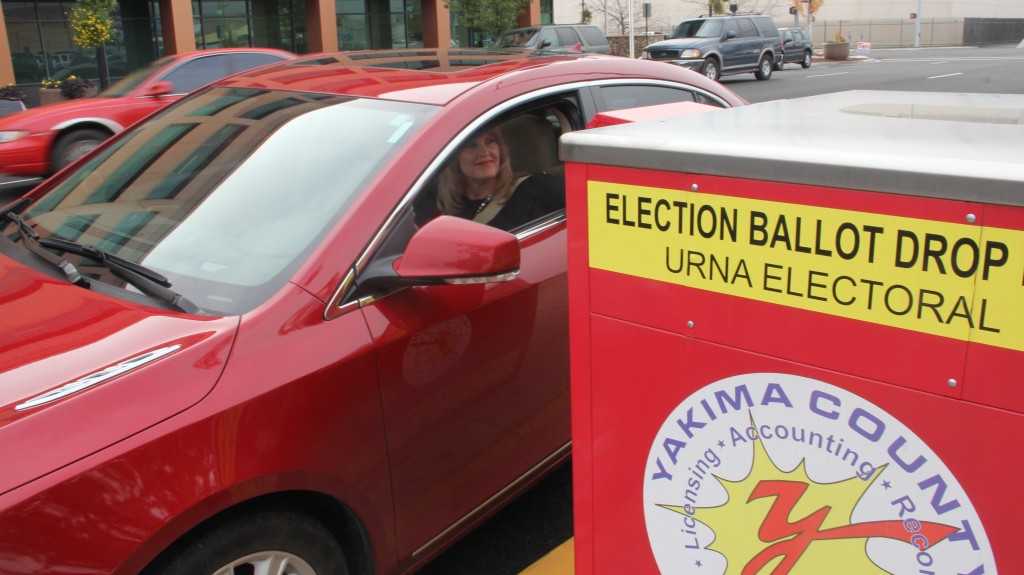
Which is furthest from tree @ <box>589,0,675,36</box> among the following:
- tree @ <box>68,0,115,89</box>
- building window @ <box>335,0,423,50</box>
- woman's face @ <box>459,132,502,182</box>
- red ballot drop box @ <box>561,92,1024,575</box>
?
red ballot drop box @ <box>561,92,1024,575</box>

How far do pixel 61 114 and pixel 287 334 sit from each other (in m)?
8.80

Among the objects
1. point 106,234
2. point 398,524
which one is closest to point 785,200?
point 398,524

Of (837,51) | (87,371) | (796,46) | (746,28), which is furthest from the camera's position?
(837,51)

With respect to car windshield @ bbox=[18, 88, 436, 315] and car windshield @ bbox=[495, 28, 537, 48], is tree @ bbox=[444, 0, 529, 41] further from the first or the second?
car windshield @ bbox=[18, 88, 436, 315]

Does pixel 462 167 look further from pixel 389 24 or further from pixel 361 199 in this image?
pixel 389 24

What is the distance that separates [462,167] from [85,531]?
1.55 meters

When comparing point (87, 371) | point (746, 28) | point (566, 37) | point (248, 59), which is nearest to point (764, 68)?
point (746, 28)

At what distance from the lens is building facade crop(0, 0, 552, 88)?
21.5 metres

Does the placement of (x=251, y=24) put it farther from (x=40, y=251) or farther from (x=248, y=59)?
(x=40, y=251)

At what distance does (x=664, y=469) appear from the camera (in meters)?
1.69

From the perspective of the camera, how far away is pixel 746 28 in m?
25.3

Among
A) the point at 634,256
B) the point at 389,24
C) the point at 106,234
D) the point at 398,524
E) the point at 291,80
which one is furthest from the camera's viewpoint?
the point at 389,24

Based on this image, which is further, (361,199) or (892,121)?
(361,199)

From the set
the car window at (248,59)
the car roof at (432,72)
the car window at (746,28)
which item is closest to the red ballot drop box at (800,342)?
the car roof at (432,72)
